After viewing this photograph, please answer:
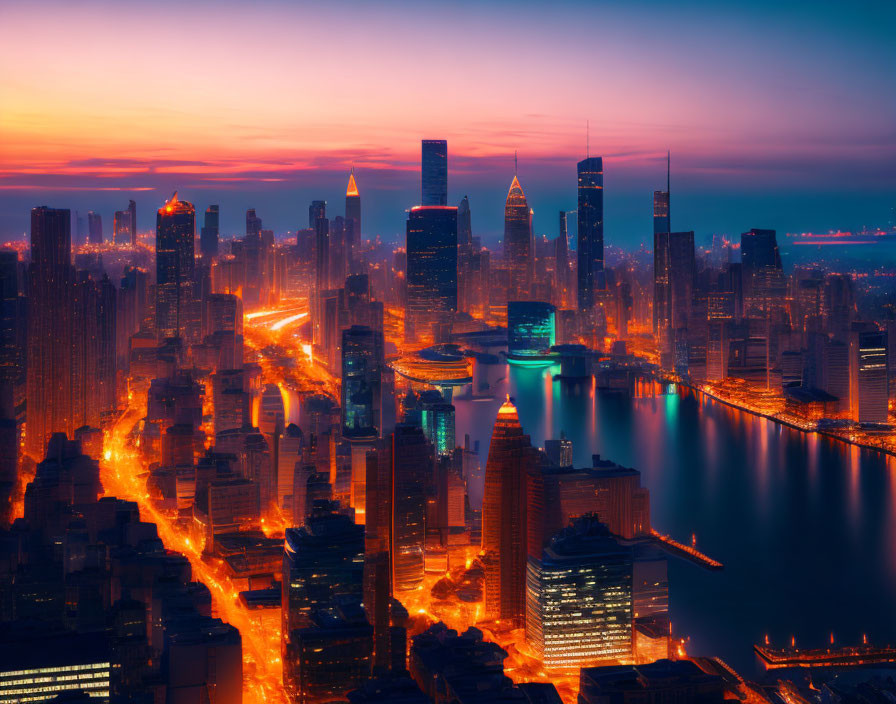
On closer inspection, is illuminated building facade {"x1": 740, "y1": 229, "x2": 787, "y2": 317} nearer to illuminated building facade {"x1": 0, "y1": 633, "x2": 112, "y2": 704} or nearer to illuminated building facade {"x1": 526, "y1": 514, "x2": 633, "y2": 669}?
illuminated building facade {"x1": 526, "y1": 514, "x2": 633, "y2": 669}

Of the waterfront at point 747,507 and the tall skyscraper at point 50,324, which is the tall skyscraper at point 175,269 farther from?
the waterfront at point 747,507

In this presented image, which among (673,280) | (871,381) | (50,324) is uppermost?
(673,280)

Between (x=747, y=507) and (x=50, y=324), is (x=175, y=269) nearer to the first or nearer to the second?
(x=50, y=324)

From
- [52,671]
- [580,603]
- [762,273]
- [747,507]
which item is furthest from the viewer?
[762,273]

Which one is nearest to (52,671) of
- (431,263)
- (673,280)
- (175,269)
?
(175,269)

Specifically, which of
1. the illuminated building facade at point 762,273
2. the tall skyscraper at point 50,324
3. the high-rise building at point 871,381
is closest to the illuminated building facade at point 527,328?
the illuminated building facade at point 762,273
